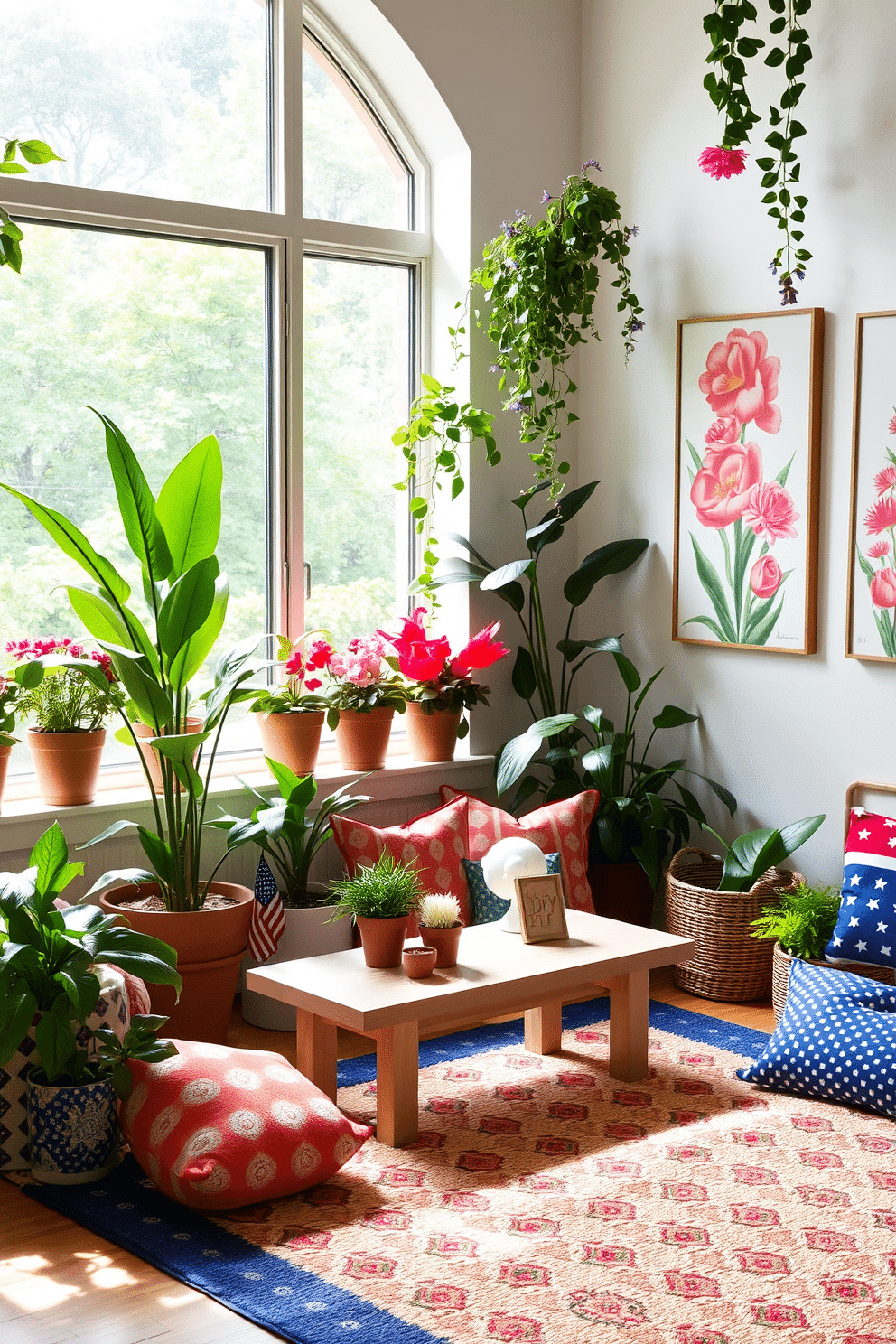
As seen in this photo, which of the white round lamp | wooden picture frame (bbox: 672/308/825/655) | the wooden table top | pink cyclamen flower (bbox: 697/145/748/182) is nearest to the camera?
the wooden table top

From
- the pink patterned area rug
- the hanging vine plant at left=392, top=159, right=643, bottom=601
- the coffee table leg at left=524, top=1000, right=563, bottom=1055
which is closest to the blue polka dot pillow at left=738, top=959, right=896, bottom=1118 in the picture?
the pink patterned area rug

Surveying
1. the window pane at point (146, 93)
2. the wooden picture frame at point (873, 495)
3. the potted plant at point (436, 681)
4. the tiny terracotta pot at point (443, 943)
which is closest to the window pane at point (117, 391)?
the window pane at point (146, 93)

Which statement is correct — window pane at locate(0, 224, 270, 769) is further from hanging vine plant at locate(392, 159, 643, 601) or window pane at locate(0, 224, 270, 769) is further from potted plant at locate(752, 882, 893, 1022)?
potted plant at locate(752, 882, 893, 1022)

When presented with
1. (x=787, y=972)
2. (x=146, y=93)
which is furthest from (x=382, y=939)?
(x=146, y=93)

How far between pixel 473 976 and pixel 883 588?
63.7 inches

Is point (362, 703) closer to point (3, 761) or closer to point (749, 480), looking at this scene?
point (3, 761)

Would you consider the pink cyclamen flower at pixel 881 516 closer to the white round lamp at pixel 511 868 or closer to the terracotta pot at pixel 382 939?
the white round lamp at pixel 511 868

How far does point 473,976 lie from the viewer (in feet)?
10.1

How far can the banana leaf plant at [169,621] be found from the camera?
10.8 ft

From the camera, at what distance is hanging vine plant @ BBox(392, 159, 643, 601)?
4.24 meters

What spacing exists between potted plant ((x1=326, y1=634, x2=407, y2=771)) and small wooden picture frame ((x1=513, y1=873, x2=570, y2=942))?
3.15 ft

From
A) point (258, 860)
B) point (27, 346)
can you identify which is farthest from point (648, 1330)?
point (27, 346)

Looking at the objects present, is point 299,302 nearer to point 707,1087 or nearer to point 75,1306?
point 707,1087

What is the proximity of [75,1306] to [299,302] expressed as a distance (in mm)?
2861
